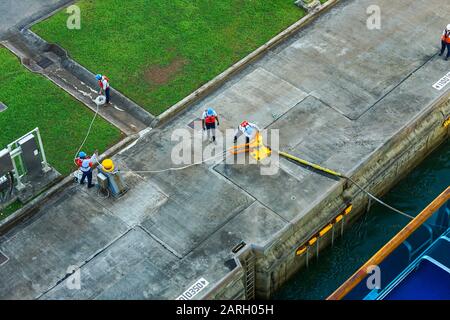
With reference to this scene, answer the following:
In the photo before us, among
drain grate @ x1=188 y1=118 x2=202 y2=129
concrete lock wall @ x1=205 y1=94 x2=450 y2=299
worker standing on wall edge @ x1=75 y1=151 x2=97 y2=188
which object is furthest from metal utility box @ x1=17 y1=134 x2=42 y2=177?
concrete lock wall @ x1=205 y1=94 x2=450 y2=299

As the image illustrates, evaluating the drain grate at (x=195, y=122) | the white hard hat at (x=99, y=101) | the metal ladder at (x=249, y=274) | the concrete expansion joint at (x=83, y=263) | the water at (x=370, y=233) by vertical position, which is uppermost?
the white hard hat at (x=99, y=101)

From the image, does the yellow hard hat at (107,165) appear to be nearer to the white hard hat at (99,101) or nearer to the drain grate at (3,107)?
the white hard hat at (99,101)

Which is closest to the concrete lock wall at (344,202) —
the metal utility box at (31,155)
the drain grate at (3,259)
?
the drain grate at (3,259)

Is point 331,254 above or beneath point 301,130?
beneath

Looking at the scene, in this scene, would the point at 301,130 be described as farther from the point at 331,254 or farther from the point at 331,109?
the point at 331,254

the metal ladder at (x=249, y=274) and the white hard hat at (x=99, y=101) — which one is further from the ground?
the white hard hat at (x=99, y=101)

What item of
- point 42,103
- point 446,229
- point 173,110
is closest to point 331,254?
point 446,229

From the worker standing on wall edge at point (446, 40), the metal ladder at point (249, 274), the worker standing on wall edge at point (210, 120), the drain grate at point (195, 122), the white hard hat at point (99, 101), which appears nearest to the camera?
the metal ladder at point (249, 274)
